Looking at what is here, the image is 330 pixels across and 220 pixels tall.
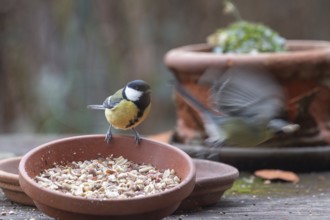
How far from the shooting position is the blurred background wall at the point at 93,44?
7094 mm

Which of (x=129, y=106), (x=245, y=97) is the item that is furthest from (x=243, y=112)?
(x=129, y=106)

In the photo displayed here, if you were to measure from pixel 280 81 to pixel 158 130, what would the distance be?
4444 millimetres

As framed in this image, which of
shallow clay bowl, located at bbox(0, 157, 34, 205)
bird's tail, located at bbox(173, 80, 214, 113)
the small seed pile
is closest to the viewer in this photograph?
the small seed pile

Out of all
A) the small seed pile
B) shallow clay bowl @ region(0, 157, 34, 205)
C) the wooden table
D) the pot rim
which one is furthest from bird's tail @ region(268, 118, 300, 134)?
shallow clay bowl @ region(0, 157, 34, 205)

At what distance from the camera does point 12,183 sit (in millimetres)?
2406

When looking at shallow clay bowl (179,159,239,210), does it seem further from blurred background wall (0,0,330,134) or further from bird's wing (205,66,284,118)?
blurred background wall (0,0,330,134)

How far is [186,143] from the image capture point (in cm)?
370

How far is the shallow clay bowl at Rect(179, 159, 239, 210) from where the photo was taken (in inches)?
94.5

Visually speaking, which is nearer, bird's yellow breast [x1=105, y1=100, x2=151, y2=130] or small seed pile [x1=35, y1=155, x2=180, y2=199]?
small seed pile [x1=35, y1=155, x2=180, y2=199]

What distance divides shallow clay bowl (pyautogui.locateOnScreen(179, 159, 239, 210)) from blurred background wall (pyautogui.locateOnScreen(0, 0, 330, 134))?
442 cm

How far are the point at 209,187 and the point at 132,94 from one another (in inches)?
17.4

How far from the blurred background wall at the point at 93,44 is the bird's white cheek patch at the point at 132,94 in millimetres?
4435

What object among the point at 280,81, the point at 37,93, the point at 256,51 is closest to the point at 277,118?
the point at 280,81

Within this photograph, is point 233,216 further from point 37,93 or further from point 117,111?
point 37,93
